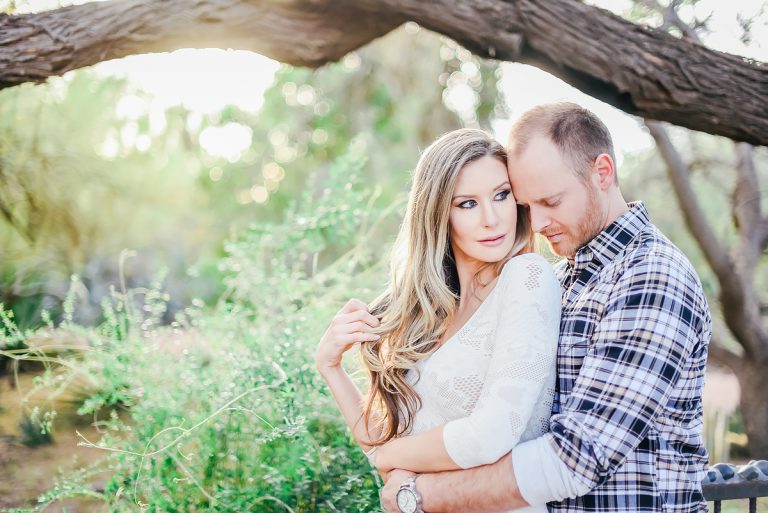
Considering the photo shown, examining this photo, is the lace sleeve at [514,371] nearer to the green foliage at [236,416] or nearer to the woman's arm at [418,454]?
the woman's arm at [418,454]

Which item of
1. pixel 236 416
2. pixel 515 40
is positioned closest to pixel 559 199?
pixel 515 40

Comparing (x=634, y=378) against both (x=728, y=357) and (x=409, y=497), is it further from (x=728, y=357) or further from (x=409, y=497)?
(x=728, y=357)

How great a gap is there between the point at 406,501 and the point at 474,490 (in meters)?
0.22

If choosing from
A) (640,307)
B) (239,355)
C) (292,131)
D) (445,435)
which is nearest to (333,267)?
(239,355)

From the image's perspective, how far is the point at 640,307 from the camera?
1.58m

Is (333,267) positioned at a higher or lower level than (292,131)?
lower

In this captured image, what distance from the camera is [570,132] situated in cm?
191

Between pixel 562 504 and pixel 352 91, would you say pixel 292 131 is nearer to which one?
pixel 352 91

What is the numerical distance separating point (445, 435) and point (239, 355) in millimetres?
1475

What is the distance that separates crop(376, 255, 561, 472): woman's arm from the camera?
65.2 inches

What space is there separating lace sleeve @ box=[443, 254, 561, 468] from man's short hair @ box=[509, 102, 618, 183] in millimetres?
315

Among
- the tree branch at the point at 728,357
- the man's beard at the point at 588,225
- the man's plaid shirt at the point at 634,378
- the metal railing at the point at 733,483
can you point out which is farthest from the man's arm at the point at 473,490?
Result: the tree branch at the point at 728,357

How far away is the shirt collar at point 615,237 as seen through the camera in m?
1.80

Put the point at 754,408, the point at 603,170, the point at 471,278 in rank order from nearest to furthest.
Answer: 1. the point at 603,170
2. the point at 471,278
3. the point at 754,408
